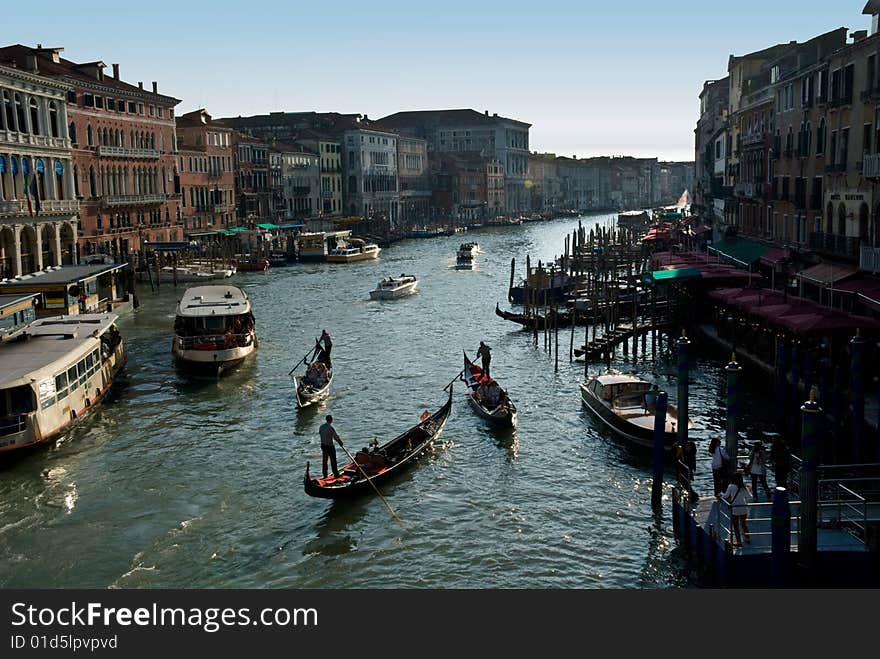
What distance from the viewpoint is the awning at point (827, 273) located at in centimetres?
2820

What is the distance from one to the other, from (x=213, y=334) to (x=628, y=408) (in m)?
14.5

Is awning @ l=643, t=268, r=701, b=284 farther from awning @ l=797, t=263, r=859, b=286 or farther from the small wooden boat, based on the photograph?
the small wooden boat

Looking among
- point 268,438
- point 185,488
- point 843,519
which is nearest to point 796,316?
point 843,519

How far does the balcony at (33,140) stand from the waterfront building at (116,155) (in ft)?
11.8

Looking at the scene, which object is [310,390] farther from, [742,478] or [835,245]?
[835,245]

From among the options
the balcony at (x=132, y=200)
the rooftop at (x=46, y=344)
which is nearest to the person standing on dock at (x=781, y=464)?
the rooftop at (x=46, y=344)

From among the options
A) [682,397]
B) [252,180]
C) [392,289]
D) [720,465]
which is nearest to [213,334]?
[682,397]

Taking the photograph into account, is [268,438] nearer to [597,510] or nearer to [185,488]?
[185,488]

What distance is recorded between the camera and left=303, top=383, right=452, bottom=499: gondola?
18.6 meters

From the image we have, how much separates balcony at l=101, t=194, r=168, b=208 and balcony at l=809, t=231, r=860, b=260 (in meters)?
44.6

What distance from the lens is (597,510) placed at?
18672mm

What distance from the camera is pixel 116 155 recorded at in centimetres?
6266

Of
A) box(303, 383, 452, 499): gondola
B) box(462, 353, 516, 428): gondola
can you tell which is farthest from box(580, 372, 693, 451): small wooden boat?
box(303, 383, 452, 499): gondola
